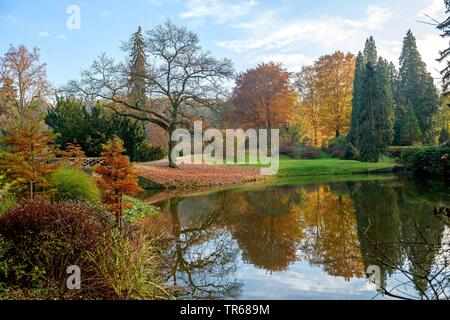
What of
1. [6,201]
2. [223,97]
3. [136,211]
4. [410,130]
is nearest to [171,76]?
[223,97]

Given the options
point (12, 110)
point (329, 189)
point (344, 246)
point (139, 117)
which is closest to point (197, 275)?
point (344, 246)

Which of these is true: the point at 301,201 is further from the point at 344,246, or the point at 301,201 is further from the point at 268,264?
the point at 268,264

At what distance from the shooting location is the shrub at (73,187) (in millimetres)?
9250

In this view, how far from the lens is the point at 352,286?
5.48m

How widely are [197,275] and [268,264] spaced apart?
1.27 meters

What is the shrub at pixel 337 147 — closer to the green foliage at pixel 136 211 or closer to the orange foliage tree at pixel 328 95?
the orange foliage tree at pixel 328 95

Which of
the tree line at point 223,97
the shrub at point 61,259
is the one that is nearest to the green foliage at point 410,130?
the tree line at point 223,97

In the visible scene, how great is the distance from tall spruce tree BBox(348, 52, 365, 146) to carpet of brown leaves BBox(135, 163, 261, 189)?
11473mm

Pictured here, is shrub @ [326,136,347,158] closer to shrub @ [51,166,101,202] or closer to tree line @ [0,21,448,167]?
tree line @ [0,21,448,167]

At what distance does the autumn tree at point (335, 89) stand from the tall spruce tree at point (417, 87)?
5.97 m

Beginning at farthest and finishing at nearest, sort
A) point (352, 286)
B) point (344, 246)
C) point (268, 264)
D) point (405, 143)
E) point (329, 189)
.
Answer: point (405, 143) → point (329, 189) → point (344, 246) → point (268, 264) → point (352, 286)

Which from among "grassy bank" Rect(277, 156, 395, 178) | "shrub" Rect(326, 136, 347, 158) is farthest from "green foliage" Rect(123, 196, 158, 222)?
"shrub" Rect(326, 136, 347, 158)

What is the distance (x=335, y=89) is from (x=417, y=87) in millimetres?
8505

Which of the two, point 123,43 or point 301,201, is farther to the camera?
point 123,43
